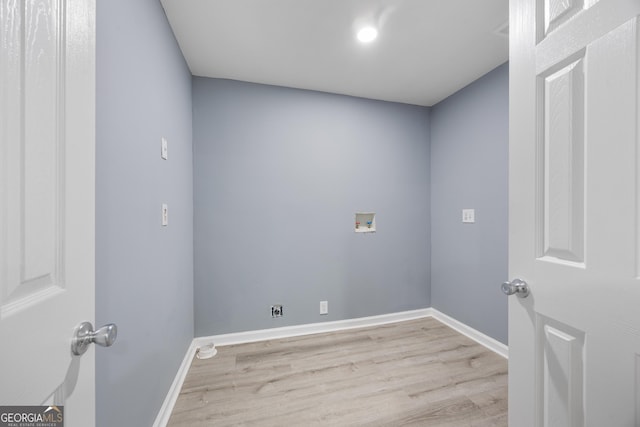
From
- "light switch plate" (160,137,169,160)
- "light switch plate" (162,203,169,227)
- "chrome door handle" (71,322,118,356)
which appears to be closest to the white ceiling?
"light switch plate" (160,137,169,160)

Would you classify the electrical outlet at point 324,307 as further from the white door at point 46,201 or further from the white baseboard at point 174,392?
the white door at point 46,201

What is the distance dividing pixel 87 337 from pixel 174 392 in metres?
1.40

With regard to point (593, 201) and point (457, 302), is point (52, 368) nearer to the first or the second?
point (593, 201)

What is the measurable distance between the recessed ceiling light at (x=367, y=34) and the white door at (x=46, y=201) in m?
1.56

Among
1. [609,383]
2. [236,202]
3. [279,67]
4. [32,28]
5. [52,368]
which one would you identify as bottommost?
[609,383]

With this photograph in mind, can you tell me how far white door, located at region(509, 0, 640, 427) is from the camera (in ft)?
1.85

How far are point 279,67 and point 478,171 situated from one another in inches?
78.5

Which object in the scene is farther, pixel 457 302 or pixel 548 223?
pixel 457 302

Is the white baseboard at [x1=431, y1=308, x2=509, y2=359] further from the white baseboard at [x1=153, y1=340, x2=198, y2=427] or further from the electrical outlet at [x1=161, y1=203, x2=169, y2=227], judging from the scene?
the electrical outlet at [x1=161, y1=203, x2=169, y2=227]

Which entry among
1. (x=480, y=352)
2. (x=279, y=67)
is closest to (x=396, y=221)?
(x=480, y=352)

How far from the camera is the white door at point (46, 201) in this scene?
37 centimetres

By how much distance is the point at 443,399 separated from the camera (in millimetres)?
A: 1526

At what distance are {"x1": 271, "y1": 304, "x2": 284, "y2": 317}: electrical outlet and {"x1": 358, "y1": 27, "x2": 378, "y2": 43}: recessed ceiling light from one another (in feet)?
7.55

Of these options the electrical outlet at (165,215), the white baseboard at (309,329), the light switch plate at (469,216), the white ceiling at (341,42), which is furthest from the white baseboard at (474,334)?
the electrical outlet at (165,215)
